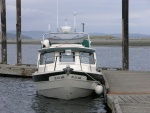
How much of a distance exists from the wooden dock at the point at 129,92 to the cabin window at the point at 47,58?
10.9 feet

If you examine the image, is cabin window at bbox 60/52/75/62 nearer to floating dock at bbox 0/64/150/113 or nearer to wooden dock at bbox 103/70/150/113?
floating dock at bbox 0/64/150/113

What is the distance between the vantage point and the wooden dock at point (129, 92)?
1343 centimetres

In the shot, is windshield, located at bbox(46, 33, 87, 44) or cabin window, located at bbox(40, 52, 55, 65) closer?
cabin window, located at bbox(40, 52, 55, 65)

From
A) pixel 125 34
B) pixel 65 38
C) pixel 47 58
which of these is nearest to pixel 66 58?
pixel 47 58

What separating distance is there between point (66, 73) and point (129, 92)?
3126mm

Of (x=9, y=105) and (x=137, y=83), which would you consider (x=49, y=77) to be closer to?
(x=9, y=105)

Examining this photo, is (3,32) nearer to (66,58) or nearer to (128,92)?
(66,58)

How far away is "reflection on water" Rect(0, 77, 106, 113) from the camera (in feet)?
57.4

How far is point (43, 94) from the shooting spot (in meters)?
19.7

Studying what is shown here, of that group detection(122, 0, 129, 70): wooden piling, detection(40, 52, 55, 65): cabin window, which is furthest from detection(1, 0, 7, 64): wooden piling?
detection(40, 52, 55, 65): cabin window

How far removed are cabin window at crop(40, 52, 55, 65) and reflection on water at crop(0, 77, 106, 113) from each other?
1.86m

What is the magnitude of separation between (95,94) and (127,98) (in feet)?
17.2

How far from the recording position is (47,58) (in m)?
20.2

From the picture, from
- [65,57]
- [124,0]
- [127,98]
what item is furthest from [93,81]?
[124,0]
